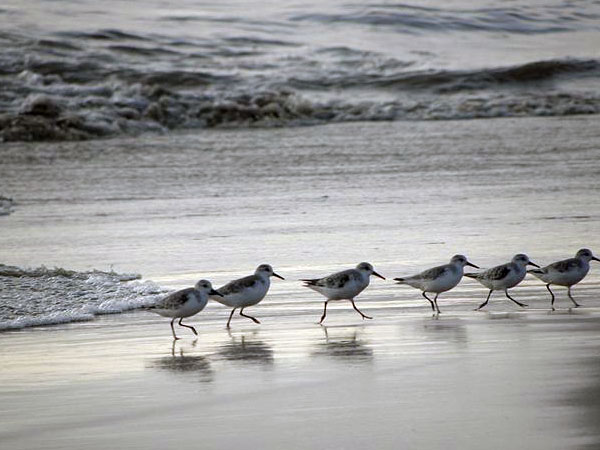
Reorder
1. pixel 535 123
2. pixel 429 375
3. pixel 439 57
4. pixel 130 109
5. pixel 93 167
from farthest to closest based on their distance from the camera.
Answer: pixel 439 57, pixel 130 109, pixel 535 123, pixel 93 167, pixel 429 375

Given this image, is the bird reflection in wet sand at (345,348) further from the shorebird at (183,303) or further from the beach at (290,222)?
the shorebird at (183,303)

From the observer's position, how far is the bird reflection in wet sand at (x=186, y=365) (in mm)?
6694

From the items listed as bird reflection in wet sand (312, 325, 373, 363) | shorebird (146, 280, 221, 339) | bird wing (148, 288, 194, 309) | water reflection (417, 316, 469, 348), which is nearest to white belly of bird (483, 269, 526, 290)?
water reflection (417, 316, 469, 348)

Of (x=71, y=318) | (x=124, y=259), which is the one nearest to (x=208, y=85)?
(x=124, y=259)

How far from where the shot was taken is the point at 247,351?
7340 mm

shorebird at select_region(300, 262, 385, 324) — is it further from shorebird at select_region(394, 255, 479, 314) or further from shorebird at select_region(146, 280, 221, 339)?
shorebird at select_region(146, 280, 221, 339)

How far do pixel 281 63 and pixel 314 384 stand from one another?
24.5 meters

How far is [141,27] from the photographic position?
33219 millimetres

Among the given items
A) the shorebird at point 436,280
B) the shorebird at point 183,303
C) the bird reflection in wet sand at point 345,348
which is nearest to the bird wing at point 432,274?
the shorebird at point 436,280

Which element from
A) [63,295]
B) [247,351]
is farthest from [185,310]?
[63,295]

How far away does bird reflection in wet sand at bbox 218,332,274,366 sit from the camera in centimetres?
704

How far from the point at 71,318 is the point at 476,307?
10.0ft

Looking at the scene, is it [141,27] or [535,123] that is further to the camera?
[141,27]

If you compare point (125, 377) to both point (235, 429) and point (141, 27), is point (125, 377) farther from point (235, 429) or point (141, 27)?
point (141, 27)
